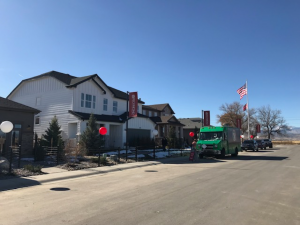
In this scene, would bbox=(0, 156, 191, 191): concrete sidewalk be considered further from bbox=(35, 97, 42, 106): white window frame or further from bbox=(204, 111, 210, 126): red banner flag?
bbox=(204, 111, 210, 126): red banner flag

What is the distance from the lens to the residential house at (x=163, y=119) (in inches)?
1676

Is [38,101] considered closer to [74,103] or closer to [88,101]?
[74,103]

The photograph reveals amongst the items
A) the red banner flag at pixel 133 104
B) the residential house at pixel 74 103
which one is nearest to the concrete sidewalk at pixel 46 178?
the red banner flag at pixel 133 104

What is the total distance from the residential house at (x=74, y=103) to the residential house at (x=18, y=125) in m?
5.55

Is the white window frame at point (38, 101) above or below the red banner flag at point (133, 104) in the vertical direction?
above

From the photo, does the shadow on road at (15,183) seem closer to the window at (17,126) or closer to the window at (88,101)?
the window at (17,126)

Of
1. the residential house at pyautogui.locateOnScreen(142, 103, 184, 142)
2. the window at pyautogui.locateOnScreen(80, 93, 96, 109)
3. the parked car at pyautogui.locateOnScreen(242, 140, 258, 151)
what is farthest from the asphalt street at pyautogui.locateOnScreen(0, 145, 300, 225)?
the residential house at pyautogui.locateOnScreen(142, 103, 184, 142)

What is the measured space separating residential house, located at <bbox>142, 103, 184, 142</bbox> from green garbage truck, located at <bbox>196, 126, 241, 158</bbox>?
18.5 meters

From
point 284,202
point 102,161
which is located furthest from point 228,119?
point 284,202

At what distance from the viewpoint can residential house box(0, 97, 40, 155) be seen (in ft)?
55.8

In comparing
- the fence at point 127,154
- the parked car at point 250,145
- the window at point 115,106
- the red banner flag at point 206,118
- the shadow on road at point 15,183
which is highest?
the window at point 115,106

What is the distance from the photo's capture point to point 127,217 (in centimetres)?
530

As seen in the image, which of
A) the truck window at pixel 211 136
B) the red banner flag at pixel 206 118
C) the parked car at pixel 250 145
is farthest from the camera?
the red banner flag at pixel 206 118

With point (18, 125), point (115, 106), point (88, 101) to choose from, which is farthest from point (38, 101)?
point (18, 125)
